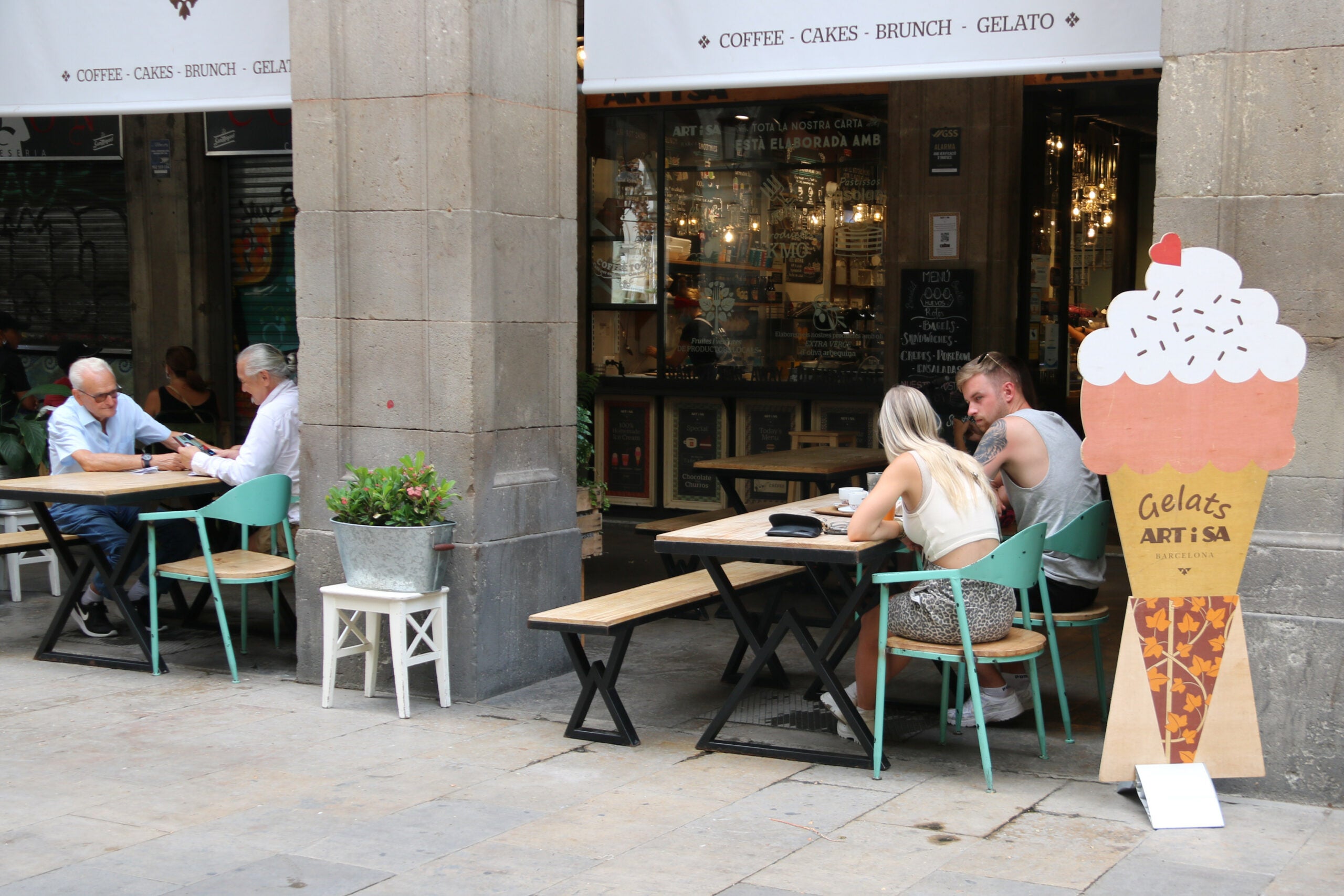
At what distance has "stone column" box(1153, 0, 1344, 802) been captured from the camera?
4746 mm

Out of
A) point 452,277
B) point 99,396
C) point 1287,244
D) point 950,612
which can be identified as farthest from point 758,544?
point 99,396

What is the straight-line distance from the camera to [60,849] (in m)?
4.43

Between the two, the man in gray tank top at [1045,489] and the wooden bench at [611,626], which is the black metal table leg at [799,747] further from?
the man in gray tank top at [1045,489]

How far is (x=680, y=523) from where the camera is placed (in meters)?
8.11

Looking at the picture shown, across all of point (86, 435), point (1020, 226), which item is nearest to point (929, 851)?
point (86, 435)

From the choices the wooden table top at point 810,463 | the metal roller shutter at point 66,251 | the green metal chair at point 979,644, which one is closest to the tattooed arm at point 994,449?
the green metal chair at point 979,644

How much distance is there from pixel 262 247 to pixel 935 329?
5.55 m

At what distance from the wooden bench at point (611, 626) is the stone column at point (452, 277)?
2.46ft

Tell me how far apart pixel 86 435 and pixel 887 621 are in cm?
448

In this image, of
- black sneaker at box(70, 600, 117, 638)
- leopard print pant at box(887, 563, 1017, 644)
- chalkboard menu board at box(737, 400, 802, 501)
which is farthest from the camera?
chalkboard menu board at box(737, 400, 802, 501)

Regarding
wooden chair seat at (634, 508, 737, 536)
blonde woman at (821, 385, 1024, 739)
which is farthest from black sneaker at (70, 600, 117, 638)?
blonde woman at (821, 385, 1024, 739)

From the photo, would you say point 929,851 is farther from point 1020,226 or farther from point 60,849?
point 1020,226

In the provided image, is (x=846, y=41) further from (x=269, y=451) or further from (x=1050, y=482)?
(x=269, y=451)

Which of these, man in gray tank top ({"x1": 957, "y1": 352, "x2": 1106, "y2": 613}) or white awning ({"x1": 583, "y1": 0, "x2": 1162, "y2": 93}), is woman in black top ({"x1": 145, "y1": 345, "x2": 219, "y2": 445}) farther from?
man in gray tank top ({"x1": 957, "y1": 352, "x2": 1106, "y2": 613})
